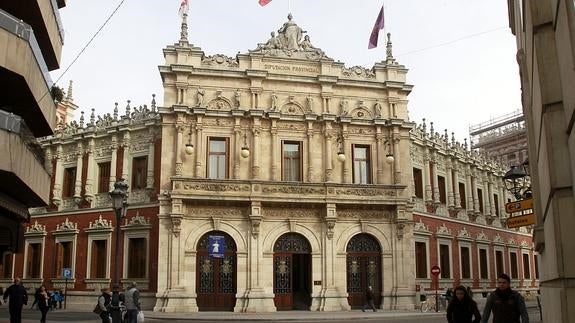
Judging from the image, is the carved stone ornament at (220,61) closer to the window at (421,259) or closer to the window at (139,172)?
the window at (139,172)

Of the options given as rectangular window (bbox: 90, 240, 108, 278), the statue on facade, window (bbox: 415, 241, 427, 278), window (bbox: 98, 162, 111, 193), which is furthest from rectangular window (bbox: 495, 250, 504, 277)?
window (bbox: 98, 162, 111, 193)

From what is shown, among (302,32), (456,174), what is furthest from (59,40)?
(456,174)

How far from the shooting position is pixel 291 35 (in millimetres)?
31094

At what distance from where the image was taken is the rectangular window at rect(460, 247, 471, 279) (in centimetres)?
3584

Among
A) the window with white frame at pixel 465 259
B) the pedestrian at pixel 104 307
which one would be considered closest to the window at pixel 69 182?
the pedestrian at pixel 104 307

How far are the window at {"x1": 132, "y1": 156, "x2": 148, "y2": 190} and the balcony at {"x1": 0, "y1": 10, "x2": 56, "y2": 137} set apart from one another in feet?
35.6

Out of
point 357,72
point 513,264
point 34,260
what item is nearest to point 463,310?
point 357,72

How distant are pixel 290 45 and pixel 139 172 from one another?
1026 centimetres

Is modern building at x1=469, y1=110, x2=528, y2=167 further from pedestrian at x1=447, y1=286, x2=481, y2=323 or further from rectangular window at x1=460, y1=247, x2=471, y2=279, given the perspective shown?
pedestrian at x1=447, y1=286, x2=481, y2=323

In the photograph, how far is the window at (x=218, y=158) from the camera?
2889cm

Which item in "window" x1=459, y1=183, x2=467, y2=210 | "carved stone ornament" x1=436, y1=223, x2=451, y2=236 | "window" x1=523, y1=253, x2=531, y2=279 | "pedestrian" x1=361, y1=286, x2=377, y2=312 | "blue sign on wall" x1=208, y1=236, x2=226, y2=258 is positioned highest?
"window" x1=459, y1=183, x2=467, y2=210

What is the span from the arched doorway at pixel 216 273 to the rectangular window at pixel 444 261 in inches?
508

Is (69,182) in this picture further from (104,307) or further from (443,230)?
(443,230)

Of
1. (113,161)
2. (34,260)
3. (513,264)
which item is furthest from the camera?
(513,264)
